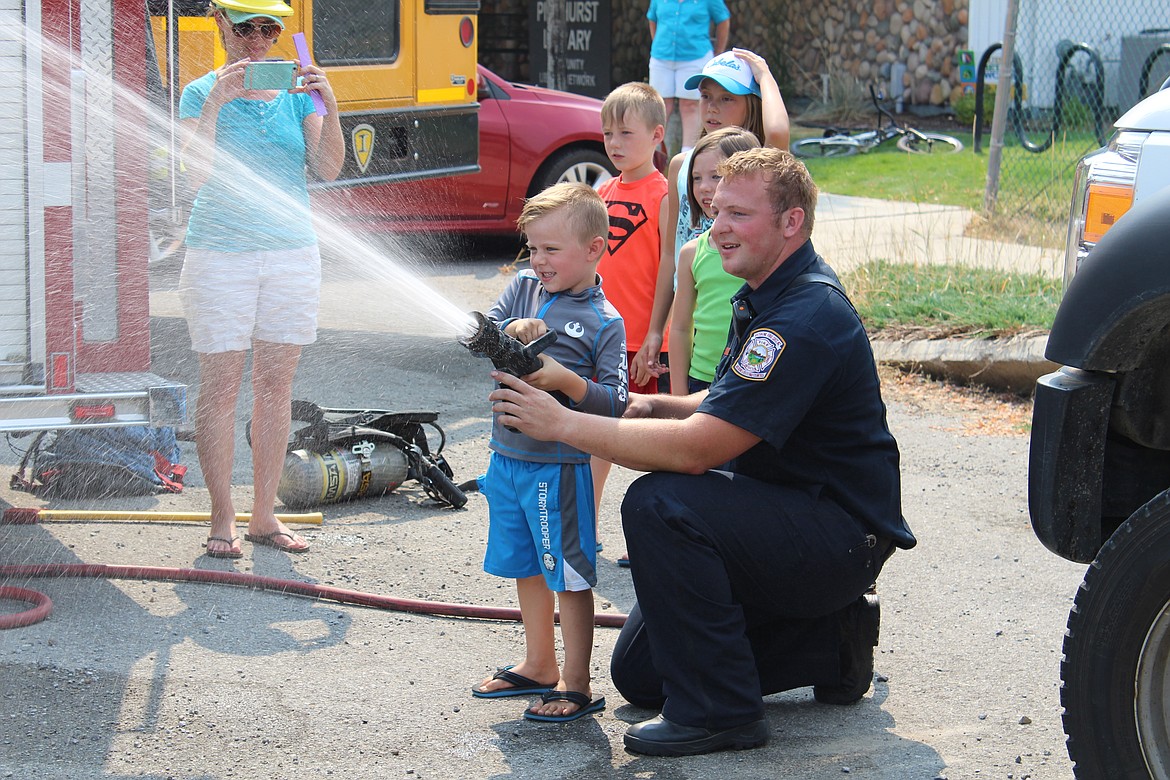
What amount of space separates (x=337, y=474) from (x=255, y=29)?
71.5 inches

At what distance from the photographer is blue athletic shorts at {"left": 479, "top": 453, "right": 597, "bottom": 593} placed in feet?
12.0

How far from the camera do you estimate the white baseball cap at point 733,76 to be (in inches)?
199

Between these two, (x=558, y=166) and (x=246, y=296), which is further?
(x=558, y=166)

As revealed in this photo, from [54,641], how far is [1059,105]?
15.0 metres

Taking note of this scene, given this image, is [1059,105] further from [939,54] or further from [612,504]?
[612,504]

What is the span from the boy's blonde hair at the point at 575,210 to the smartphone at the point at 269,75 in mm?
1284

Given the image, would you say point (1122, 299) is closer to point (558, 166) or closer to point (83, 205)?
point (83, 205)

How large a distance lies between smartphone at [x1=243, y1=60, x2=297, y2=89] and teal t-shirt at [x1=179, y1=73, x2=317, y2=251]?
6.0 inches

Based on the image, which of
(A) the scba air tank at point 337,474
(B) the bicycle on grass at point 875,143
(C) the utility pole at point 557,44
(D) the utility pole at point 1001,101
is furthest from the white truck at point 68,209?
(C) the utility pole at point 557,44

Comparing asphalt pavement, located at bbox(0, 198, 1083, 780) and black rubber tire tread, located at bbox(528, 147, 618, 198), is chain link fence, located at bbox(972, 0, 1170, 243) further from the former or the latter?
asphalt pavement, located at bbox(0, 198, 1083, 780)

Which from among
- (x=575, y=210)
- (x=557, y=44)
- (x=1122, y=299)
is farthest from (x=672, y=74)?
(x=1122, y=299)

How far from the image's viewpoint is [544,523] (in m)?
3.68

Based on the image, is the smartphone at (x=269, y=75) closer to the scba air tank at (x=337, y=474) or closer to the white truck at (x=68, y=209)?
the white truck at (x=68, y=209)

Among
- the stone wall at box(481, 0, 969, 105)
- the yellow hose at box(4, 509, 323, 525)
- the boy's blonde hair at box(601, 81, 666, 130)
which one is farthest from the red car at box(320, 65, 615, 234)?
the stone wall at box(481, 0, 969, 105)
